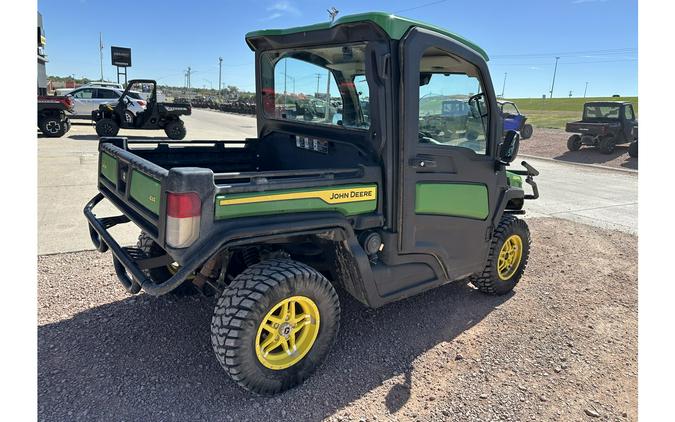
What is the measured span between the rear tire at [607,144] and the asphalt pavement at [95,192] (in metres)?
2.57

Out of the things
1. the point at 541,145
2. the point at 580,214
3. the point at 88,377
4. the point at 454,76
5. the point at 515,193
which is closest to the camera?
the point at 88,377

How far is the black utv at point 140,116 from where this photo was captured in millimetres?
15289

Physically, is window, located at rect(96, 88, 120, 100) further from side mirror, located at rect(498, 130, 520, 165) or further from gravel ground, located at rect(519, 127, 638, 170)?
side mirror, located at rect(498, 130, 520, 165)

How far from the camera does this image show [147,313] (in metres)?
3.55

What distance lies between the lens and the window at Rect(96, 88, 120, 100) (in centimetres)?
2066

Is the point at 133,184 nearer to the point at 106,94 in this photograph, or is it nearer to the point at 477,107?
the point at 477,107

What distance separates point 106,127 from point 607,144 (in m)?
18.0

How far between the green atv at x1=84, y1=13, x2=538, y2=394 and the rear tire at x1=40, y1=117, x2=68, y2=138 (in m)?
14.1

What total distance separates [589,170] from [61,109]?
17.6 m

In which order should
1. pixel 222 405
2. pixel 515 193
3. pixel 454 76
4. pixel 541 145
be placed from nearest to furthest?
pixel 222 405 → pixel 454 76 → pixel 515 193 → pixel 541 145

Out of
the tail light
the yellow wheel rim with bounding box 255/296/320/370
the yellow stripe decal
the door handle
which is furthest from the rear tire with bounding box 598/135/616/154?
the tail light

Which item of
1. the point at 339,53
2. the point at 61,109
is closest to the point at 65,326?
the point at 339,53

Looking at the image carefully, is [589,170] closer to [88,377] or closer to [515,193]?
[515,193]

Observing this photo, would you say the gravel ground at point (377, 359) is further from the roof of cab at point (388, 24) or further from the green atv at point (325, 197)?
the roof of cab at point (388, 24)
